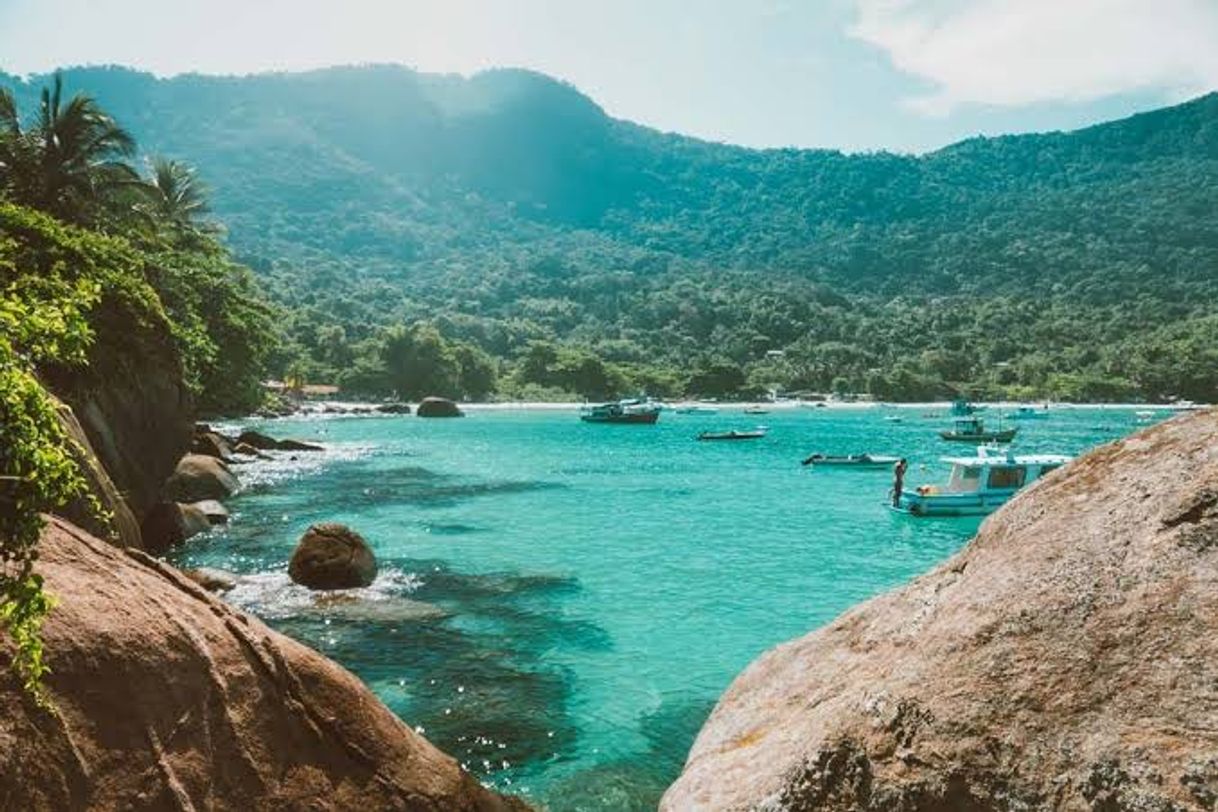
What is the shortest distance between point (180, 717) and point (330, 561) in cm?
1667

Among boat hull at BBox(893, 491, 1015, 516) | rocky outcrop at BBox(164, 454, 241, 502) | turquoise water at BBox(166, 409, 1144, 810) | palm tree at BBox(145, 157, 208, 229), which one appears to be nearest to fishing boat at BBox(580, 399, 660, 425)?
turquoise water at BBox(166, 409, 1144, 810)

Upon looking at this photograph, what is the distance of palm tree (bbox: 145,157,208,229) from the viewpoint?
186ft

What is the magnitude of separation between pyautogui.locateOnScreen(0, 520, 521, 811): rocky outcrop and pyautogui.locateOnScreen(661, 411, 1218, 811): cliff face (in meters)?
2.73

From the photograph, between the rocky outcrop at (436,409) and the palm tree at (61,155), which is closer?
the palm tree at (61,155)

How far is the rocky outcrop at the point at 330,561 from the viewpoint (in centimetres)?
2166

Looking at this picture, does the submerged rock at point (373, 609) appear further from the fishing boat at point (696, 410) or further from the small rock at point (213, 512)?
the fishing boat at point (696, 410)

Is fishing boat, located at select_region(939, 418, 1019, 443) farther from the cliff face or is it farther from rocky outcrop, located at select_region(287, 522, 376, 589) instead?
the cliff face

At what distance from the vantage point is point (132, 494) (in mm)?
20656

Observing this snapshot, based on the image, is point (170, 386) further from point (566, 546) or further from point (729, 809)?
point (729, 809)

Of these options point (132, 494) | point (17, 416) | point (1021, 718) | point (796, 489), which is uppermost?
point (17, 416)

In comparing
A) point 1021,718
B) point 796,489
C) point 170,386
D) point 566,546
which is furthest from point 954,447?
point 1021,718

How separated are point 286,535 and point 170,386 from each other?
28.4 feet

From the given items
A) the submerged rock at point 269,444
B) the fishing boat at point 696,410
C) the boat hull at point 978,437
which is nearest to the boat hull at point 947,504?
the submerged rock at point 269,444

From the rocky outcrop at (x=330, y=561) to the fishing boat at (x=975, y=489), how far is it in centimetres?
3043
